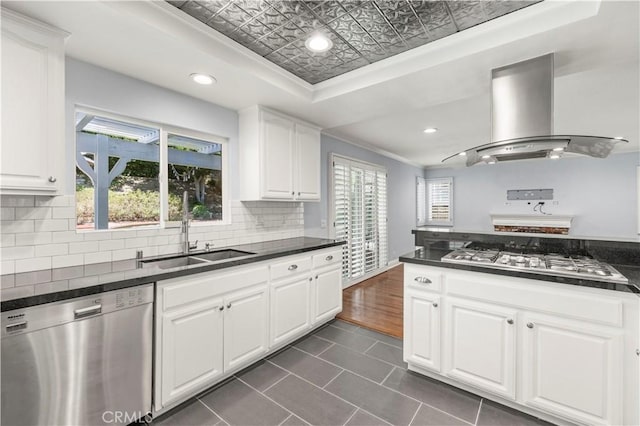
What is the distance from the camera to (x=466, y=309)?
1941 millimetres

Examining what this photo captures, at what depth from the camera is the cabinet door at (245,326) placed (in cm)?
209

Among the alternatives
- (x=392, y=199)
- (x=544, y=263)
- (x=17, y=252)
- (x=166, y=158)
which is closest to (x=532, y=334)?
(x=544, y=263)

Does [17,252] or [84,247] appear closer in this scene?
[17,252]

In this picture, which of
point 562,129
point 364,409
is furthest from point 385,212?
point 364,409

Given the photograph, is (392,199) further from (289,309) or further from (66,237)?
(66,237)

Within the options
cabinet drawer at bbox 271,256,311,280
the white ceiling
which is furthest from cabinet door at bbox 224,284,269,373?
the white ceiling

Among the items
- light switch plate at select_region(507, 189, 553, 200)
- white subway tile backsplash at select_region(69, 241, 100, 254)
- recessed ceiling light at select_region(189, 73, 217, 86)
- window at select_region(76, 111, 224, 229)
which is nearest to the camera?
white subway tile backsplash at select_region(69, 241, 100, 254)

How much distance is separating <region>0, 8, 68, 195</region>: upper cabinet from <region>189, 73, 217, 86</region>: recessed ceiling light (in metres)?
0.75

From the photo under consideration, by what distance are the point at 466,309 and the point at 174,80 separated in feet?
9.08

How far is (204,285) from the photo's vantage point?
1938 millimetres

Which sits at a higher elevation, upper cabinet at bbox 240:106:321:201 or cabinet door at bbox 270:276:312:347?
upper cabinet at bbox 240:106:321:201

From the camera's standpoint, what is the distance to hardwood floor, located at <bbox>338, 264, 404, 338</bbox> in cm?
315

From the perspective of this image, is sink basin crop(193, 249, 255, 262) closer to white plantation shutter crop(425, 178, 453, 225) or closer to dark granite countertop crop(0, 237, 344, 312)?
dark granite countertop crop(0, 237, 344, 312)

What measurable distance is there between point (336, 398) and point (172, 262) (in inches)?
62.4
